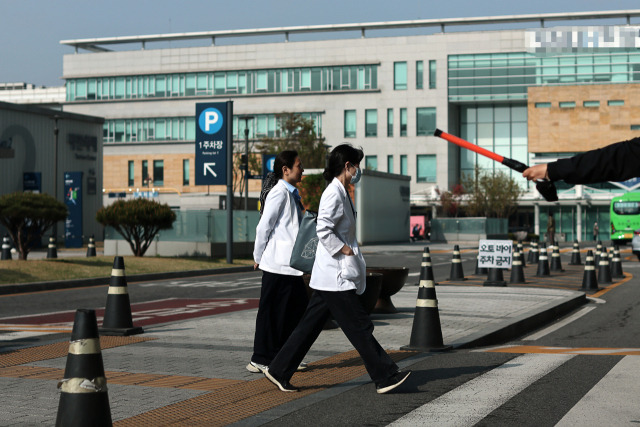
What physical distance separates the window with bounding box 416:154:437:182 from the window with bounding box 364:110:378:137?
4.94 metres

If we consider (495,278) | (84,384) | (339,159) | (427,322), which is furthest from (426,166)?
(84,384)

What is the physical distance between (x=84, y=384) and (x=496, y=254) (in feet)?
48.0

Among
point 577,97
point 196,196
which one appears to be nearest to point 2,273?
point 196,196

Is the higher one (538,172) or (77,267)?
(538,172)

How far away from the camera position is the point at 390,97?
84562 millimetres

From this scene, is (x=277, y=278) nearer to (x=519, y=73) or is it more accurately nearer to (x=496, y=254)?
(x=496, y=254)

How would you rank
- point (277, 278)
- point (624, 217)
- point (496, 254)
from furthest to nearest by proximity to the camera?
point (624, 217) < point (496, 254) < point (277, 278)

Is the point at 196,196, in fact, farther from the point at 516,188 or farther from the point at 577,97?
the point at 577,97

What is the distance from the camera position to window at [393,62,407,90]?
8431cm

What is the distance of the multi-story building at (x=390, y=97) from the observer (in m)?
81.4

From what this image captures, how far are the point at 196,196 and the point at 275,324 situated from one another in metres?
57.5

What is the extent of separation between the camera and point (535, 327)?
1233 cm

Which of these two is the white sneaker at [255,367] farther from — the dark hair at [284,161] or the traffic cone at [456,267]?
the traffic cone at [456,267]

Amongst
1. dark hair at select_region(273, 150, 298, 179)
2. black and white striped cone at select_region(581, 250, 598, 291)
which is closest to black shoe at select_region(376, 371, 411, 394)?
dark hair at select_region(273, 150, 298, 179)
